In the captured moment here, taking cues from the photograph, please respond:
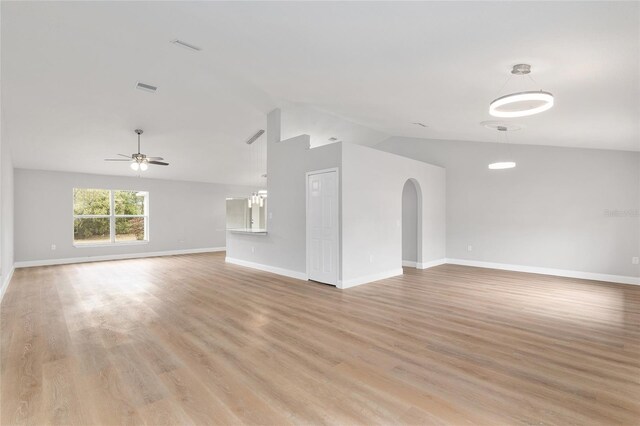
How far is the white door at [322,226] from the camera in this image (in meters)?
5.55

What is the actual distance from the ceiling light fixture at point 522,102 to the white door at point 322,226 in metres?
2.85

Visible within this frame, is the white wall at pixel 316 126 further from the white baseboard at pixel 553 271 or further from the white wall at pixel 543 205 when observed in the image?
the white baseboard at pixel 553 271

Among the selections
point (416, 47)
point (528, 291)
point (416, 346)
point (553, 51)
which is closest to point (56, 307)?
point (416, 346)

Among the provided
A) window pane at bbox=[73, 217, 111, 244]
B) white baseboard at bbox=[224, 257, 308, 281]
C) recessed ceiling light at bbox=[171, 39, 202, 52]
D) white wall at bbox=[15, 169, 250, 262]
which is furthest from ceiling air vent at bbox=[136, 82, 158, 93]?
window pane at bbox=[73, 217, 111, 244]

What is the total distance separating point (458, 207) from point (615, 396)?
6.18 meters

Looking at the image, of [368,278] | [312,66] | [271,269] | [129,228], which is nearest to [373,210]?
[368,278]

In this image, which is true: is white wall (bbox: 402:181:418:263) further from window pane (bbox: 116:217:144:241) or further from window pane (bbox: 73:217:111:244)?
window pane (bbox: 73:217:111:244)

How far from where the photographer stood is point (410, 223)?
791 centimetres

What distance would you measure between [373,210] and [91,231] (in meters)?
8.01

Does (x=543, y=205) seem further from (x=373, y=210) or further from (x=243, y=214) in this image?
(x=243, y=214)

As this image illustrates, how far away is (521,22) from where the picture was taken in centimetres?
237

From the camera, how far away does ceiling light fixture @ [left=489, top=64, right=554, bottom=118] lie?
2793 mm

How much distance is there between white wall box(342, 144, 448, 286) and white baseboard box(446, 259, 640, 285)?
1.21m

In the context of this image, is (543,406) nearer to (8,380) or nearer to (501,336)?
(501,336)
